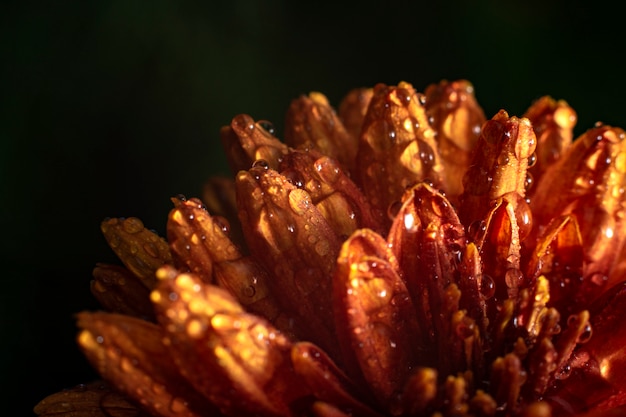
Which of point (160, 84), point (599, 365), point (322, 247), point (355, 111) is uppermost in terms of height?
point (160, 84)

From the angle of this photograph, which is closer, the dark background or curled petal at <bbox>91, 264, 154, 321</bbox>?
curled petal at <bbox>91, 264, 154, 321</bbox>

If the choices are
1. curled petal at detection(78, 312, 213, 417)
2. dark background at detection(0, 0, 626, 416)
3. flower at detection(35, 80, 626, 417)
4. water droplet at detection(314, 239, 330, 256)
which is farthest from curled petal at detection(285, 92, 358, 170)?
dark background at detection(0, 0, 626, 416)

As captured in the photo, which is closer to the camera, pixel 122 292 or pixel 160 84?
pixel 122 292

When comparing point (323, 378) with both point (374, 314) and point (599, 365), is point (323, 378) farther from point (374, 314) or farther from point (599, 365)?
point (599, 365)

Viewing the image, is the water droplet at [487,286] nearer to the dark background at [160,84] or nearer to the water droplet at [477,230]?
the water droplet at [477,230]

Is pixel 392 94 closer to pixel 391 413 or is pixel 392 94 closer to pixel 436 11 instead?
pixel 391 413

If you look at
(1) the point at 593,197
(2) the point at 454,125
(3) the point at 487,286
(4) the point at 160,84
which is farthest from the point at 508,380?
(4) the point at 160,84

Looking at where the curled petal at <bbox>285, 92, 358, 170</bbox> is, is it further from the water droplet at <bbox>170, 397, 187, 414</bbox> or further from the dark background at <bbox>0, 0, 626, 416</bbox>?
the dark background at <bbox>0, 0, 626, 416</bbox>
